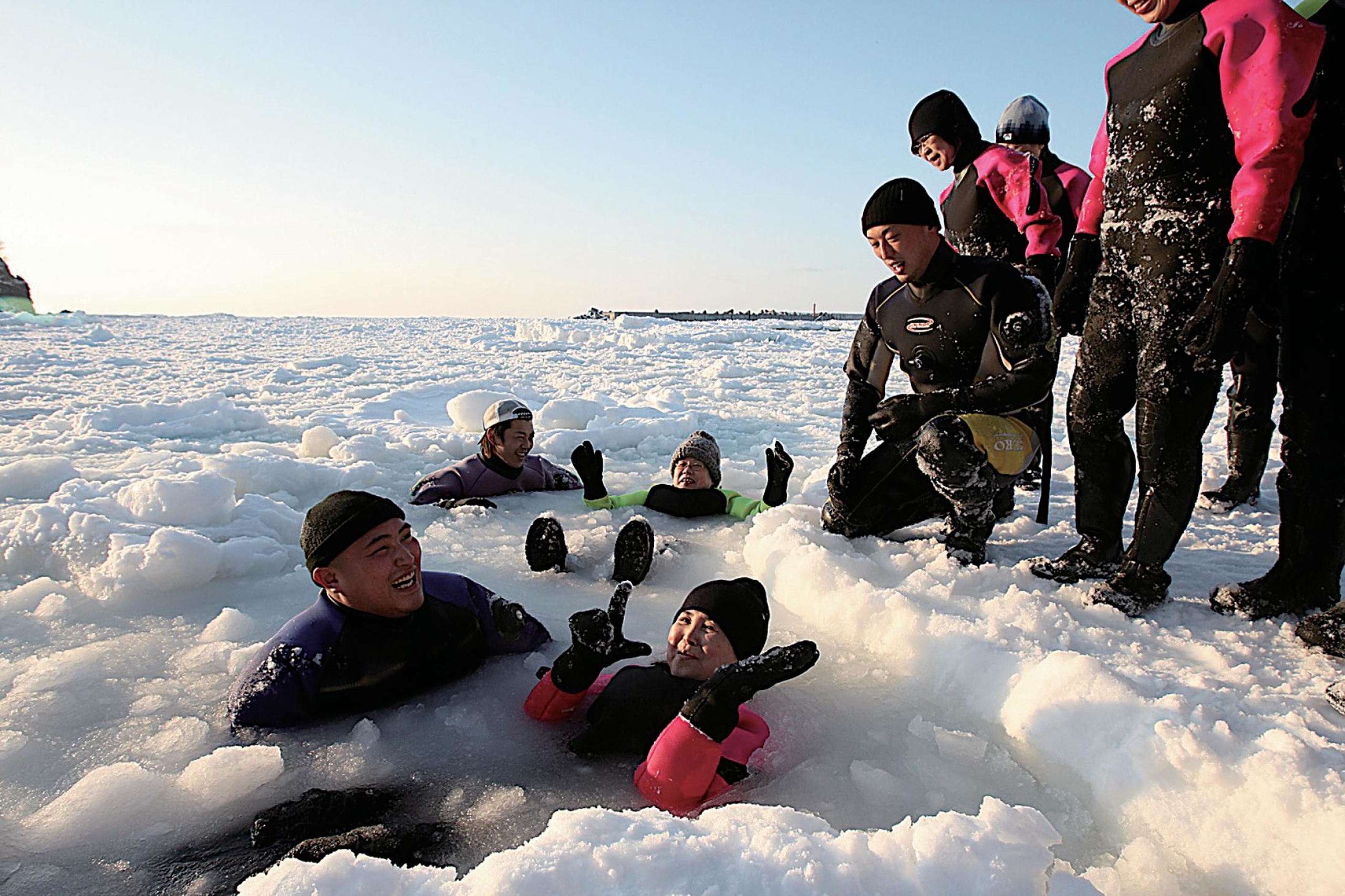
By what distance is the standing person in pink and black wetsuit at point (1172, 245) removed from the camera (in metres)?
2.00

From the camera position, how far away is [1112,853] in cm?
156

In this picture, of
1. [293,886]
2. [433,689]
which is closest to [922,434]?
[433,689]

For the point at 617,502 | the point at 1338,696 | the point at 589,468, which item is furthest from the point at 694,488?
the point at 1338,696

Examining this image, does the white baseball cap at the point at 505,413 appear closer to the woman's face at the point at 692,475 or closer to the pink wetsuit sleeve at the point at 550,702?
the woman's face at the point at 692,475

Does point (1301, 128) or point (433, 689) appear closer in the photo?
point (1301, 128)

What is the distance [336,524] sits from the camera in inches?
81.7

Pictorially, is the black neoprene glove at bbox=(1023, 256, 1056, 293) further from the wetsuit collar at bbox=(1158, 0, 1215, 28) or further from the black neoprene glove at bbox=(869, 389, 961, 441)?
the wetsuit collar at bbox=(1158, 0, 1215, 28)

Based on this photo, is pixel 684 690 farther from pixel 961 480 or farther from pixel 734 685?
pixel 961 480

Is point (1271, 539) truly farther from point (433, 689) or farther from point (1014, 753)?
point (433, 689)

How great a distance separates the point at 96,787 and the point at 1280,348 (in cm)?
325

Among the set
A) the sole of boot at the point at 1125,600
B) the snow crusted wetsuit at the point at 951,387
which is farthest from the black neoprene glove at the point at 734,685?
the snow crusted wetsuit at the point at 951,387

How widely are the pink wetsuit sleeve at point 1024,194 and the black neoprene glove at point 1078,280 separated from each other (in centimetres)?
142

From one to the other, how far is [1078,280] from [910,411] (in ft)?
2.50

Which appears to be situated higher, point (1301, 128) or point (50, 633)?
point (1301, 128)
